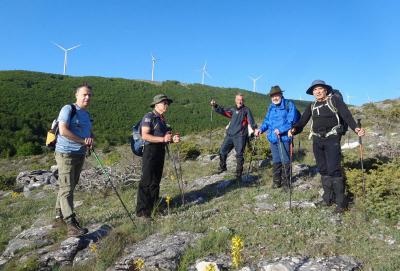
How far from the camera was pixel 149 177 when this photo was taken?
6852 millimetres

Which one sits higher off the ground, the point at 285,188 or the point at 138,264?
the point at 285,188

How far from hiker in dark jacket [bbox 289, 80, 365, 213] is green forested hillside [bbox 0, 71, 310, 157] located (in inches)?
956

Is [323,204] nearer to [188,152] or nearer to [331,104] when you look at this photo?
[331,104]

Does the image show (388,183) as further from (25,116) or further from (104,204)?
(25,116)

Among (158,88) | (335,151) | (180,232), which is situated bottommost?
(180,232)

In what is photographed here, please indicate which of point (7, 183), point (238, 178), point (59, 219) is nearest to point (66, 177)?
point (59, 219)

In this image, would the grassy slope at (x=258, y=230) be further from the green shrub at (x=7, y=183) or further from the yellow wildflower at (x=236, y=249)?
the green shrub at (x=7, y=183)

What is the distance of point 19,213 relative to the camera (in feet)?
33.2

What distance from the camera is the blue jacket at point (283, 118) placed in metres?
8.11

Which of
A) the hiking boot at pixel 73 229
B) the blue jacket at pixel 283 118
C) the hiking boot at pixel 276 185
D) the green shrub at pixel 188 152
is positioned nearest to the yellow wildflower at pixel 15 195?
the green shrub at pixel 188 152

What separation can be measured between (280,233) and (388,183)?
2.05 metres

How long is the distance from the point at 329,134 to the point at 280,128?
171 cm

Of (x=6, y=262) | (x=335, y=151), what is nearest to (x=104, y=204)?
(x=6, y=262)

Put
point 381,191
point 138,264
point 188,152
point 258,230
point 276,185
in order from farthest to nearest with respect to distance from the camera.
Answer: point 188,152, point 276,185, point 381,191, point 258,230, point 138,264
